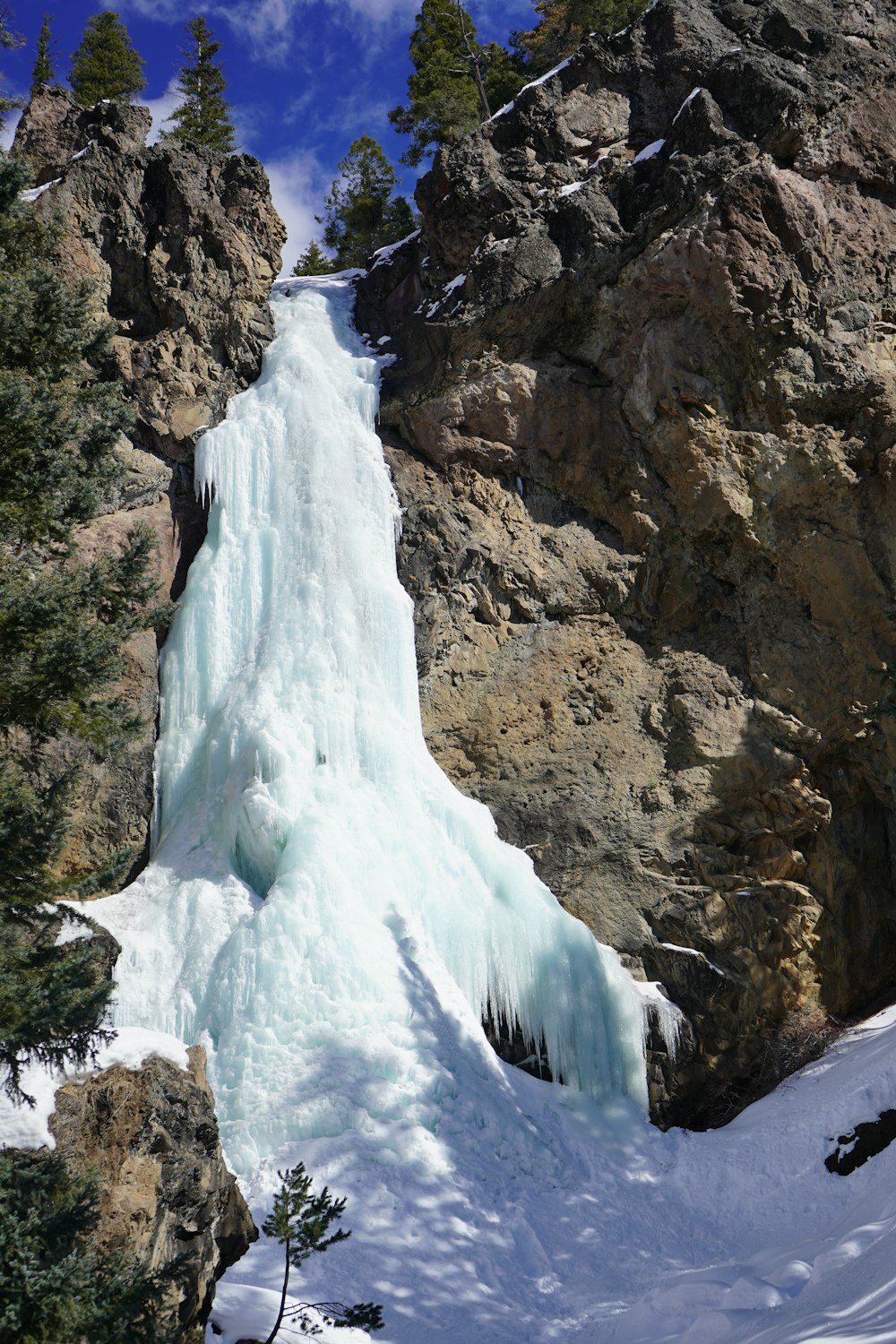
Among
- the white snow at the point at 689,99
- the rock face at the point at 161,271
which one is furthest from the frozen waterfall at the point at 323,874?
the white snow at the point at 689,99

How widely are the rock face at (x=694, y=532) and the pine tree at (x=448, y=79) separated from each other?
878 centimetres

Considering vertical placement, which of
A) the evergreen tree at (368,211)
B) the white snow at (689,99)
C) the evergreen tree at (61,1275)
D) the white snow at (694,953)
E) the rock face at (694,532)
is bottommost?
the evergreen tree at (61,1275)

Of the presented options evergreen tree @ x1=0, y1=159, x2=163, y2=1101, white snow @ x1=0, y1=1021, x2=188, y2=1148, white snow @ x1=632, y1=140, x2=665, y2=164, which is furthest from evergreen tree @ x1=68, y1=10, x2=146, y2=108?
white snow @ x1=0, y1=1021, x2=188, y2=1148

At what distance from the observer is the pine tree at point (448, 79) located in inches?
1014

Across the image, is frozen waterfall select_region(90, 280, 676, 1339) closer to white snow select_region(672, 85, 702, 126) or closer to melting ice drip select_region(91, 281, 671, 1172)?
melting ice drip select_region(91, 281, 671, 1172)

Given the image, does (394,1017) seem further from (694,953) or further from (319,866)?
(694,953)

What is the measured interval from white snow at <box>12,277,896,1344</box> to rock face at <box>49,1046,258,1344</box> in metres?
0.65

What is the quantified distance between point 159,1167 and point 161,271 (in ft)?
45.4

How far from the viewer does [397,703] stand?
1522 centimetres

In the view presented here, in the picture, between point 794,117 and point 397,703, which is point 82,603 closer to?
point 397,703

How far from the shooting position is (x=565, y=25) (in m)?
27.0

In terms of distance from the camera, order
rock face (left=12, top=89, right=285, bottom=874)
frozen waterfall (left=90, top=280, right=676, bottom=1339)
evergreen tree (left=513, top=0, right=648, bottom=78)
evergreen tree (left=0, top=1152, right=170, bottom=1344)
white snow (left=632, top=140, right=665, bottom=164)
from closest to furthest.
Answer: evergreen tree (left=0, top=1152, right=170, bottom=1344), frozen waterfall (left=90, top=280, right=676, bottom=1339), rock face (left=12, top=89, right=285, bottom=874), white snow (left=632, top=140, right=665, bottom=164), evergreen tree (left=513, top=0, right=648, bottom=78)

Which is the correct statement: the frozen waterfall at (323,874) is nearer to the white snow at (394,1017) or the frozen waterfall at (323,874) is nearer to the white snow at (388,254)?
Answer: the white snow at (394,1017)

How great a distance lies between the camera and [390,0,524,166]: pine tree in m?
25.8
